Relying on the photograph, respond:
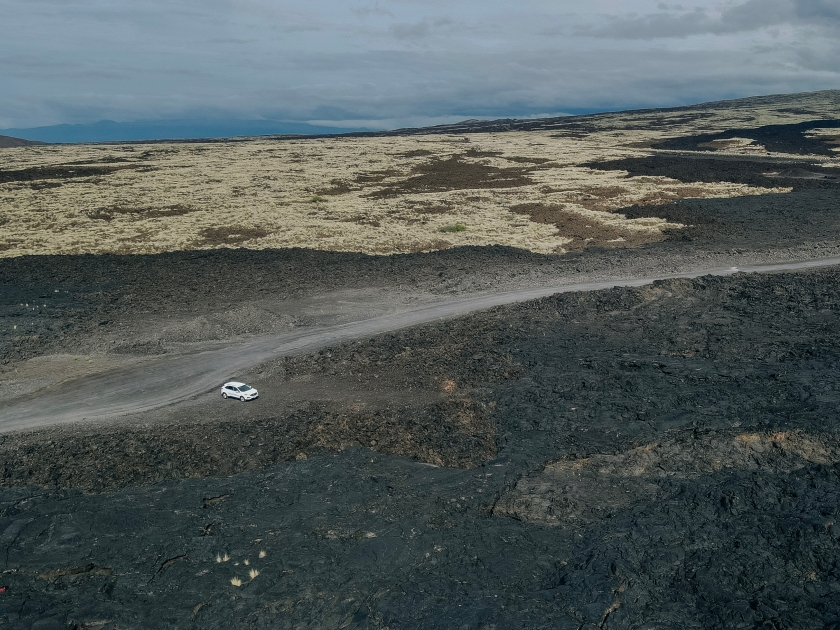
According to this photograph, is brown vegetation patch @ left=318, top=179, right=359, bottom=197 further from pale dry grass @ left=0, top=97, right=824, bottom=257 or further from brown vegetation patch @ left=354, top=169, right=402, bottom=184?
brown vegetation patch @ left=354, top=169, right=402, bottom=184

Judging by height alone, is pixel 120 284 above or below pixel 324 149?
below

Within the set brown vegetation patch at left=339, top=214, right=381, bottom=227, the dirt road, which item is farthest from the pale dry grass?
the dirt road

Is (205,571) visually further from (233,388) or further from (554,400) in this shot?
(554,400)

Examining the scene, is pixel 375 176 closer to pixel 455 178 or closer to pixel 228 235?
pixel 455 178

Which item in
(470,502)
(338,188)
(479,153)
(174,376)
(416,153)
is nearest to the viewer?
(470,502)

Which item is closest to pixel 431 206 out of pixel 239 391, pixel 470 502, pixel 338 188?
pixel 338 188

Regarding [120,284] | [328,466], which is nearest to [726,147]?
[120,284]
